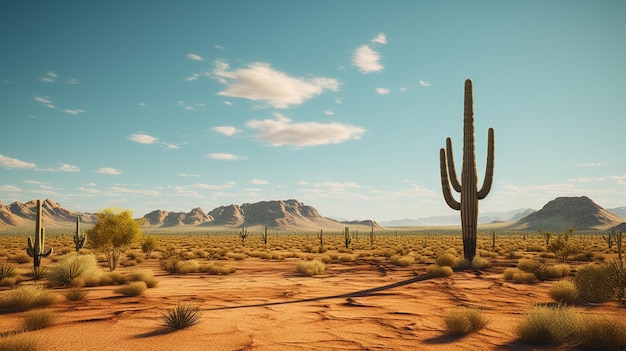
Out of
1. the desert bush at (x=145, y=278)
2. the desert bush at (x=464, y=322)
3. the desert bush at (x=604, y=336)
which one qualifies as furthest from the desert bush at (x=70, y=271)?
the desert bush at (x=604, y=336)

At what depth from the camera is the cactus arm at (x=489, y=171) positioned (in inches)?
747

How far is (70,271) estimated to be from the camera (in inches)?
565

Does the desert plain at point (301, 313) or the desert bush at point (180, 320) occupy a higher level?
the desert bush at point (180, 320)

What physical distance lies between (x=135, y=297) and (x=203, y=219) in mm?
191285

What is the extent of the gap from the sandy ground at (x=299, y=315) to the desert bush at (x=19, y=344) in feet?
1.82

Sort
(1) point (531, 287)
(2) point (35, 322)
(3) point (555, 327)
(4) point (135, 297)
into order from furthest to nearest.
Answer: (1) point (531, 287), (4) point (135, 297), (2) point (35, 322), (3) point (555, 327)

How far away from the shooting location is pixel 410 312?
32.2 feet

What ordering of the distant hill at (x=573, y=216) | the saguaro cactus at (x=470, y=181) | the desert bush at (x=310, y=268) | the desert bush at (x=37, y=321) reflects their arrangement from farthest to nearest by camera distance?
the distant hill at (x=573, y=216)
the saguaro cactus at (x=470, y=181)
the desert bush at (x=310, y=268)
the desert bush at (x=37, y=321)

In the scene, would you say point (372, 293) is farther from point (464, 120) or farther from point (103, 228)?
point (103, 228)

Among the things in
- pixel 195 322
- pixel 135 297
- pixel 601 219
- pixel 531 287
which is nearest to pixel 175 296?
pixel 135 297

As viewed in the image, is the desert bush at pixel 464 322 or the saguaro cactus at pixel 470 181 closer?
the desert bush at pixel 464 322

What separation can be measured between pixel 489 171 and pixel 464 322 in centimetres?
1304

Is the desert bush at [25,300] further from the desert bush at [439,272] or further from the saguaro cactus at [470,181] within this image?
the saguaro cactus at [470,181]

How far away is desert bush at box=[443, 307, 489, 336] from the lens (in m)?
7.76
